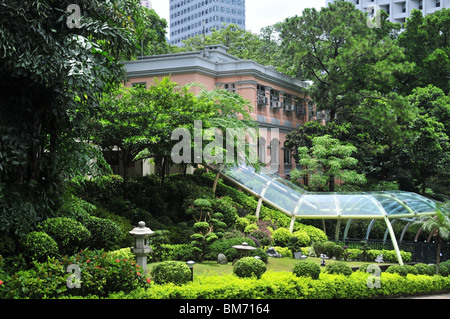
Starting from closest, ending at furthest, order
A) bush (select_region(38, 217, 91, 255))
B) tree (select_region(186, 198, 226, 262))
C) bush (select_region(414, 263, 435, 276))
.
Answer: bush (select_region(38, 217, 91, 255)) < bush (select_region(414, 263, 435, 276)) < tree (select_region(186, 198, 226, 262))

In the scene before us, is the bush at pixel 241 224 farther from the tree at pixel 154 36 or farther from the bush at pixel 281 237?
the tree at pixel 154 36

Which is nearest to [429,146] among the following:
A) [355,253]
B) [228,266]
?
[355,253]

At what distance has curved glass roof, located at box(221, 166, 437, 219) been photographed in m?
22.0

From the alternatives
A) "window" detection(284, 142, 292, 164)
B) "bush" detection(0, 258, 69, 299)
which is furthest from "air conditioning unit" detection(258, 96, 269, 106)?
"bush" detection(0, 258, 69, 299)

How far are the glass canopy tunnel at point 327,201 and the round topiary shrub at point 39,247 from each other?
522 inches

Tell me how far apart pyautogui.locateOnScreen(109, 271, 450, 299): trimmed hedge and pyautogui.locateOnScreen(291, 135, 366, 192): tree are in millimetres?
12318

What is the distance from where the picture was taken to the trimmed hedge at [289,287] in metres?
12.5

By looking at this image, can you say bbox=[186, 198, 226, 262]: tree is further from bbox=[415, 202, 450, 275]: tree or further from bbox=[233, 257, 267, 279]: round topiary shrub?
bbox=[415, 202, 450, 275]: tree

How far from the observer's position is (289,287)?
1406 cm

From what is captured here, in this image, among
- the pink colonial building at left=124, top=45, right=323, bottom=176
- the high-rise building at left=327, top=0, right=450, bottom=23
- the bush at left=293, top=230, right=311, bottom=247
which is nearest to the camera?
the bush at left=293, top=230, right=311, bottom=247

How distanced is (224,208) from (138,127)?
17.4 ft

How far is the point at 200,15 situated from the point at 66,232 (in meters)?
117

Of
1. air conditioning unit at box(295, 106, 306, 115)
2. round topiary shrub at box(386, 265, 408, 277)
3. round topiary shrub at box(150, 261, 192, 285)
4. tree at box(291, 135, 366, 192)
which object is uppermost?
air conditioning unit at box(295, 106, 306, 115)

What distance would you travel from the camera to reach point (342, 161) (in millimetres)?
29547
